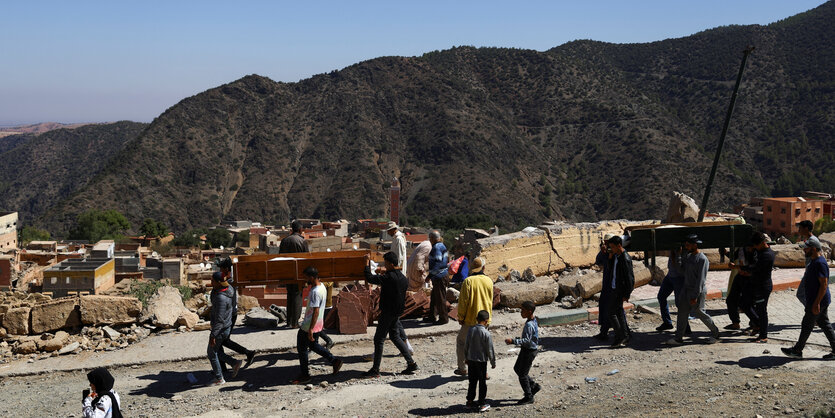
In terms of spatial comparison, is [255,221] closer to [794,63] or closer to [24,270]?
[24,270]

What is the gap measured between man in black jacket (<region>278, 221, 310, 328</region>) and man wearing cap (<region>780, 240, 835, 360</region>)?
5.66 m

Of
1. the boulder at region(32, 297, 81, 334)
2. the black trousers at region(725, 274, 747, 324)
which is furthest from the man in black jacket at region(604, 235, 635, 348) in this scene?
the boulder at region(32, 297, 81, 334)

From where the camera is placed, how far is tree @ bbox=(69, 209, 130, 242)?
240 feet

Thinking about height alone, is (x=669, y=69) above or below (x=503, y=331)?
above

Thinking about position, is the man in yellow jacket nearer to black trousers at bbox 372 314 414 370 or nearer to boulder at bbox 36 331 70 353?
black trousers at bbox 372 314 414 370

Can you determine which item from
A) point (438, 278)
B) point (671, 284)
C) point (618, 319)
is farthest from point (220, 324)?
point (671, 284)

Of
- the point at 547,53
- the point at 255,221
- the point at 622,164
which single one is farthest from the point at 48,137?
the point at 622,164

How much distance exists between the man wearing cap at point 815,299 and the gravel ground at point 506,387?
20 centimetres

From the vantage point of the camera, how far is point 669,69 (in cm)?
11875

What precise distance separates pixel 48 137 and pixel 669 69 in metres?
139

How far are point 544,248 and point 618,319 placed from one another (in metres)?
4.36

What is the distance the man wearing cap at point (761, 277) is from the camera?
7949 millimetres

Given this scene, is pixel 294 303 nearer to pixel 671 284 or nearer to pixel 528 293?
pixel 528 293

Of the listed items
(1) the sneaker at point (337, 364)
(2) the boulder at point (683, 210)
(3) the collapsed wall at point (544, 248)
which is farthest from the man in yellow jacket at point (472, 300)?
(2) the boulder at point (683, 210)
